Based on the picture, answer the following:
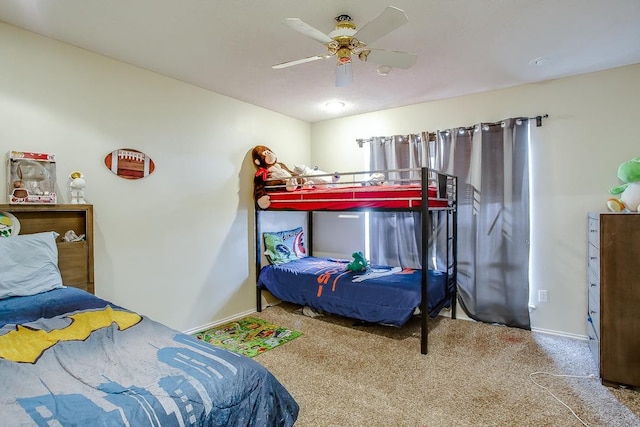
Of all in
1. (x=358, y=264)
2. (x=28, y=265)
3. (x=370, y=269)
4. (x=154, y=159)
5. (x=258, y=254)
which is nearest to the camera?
(x=28, y=265)

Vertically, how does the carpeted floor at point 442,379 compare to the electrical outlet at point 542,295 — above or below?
below

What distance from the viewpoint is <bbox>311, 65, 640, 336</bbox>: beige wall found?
113 inches

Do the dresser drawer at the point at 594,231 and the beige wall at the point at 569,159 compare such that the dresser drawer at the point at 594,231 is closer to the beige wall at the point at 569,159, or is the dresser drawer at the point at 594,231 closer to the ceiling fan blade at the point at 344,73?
the beige wall at the point at 569,159

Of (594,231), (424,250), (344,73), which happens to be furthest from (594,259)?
(344,73)

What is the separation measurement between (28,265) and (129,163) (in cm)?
111

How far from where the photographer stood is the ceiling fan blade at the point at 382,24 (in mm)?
1584

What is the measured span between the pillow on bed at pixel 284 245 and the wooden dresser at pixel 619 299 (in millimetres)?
3036

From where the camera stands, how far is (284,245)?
4.21m

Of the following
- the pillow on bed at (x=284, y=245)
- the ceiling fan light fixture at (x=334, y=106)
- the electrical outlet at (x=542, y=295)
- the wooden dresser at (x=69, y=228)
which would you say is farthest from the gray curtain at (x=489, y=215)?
the wooden dresser at (x=69, y=228)

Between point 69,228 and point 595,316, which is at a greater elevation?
point 69,228

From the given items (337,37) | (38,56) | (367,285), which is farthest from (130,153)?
(367,285)

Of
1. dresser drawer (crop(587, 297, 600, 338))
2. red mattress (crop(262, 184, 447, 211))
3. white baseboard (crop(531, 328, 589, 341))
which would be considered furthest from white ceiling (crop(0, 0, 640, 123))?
white baseboard (crop(531, 328, 589, 341))

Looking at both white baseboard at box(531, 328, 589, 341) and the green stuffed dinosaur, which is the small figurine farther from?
white baseboard at box(531, 328, 589, 341)

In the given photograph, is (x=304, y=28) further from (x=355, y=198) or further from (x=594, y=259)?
(x=594, y=259)
